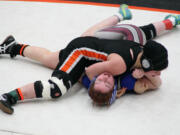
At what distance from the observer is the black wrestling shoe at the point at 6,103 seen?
1562 mm

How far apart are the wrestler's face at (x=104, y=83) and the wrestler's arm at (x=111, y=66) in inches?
1.3

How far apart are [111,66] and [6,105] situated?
23.2 inches

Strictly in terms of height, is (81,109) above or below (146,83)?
below

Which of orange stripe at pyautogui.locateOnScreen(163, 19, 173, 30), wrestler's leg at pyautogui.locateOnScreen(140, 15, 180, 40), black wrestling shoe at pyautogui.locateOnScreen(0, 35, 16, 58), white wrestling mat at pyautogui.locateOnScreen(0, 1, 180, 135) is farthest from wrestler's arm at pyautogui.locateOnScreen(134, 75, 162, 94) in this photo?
black wrestling shoe at pyautogui.locateOnScreen(0, 35, 16, 58)

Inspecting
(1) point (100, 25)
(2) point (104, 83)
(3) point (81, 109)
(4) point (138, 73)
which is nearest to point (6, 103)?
(3) point (81, 109)

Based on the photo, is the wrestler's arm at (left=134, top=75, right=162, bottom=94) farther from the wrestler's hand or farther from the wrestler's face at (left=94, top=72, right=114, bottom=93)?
the wrestler's face at (left=94, top=72, right=114, bottom=93)

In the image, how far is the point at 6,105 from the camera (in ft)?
5.12

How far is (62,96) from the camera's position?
172cm

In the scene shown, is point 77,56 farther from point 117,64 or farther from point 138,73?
point 138,73

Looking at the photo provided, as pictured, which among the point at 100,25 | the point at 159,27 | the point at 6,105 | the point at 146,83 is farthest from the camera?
the point at 159,27

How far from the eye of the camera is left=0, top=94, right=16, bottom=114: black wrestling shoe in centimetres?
156

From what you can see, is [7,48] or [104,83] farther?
[7,48]

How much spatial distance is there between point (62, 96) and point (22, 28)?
35.6 inches

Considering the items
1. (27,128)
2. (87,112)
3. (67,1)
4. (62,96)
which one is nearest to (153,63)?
(87,112)
